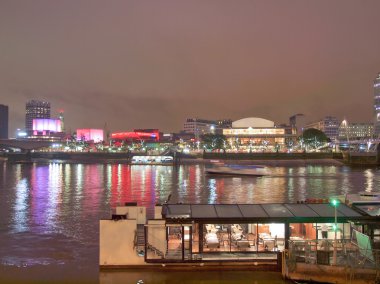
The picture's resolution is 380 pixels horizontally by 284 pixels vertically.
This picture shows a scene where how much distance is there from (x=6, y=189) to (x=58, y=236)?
2786 centimetres

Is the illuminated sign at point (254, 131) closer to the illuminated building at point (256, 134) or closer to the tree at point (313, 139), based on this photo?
the illuminated building at point (256, 134)

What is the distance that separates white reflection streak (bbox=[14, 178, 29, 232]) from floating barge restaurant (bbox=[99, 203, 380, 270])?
39.2 feet

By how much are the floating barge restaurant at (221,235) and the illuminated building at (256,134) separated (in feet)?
519

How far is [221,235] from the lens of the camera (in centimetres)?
1505

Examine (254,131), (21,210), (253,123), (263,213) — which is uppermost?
(253,123)

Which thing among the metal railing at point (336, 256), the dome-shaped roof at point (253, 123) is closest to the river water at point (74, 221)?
the metal railing at point (336, 256)

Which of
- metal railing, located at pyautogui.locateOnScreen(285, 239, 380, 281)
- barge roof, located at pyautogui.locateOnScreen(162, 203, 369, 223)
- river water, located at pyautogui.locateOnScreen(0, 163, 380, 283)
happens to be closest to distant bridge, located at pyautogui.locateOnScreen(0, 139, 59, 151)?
river water, located at pyautogui.locateOnScreen(0, 163, 380, 283)

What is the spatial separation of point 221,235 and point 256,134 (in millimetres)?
172001

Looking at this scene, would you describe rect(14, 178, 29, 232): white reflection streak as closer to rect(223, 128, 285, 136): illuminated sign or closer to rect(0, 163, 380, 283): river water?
rect(0, 163, 380, 283): river water

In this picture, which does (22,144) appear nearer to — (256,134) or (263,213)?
(256,134)

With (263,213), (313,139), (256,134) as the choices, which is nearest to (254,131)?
(256,134)

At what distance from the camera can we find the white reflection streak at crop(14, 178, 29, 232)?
25234 millimetres

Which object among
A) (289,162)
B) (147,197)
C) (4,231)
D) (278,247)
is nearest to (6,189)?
(147,197)

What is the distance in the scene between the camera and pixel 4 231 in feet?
78.2
